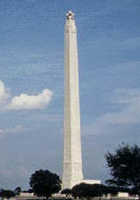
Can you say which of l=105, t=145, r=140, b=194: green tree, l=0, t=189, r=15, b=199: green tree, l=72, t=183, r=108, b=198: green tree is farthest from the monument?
l=105, t=145, r=140, b=194: green tree

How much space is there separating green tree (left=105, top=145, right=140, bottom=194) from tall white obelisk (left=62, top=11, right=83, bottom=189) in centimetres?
3526

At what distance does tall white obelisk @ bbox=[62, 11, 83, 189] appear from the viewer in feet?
350

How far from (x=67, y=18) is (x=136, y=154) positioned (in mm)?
46408

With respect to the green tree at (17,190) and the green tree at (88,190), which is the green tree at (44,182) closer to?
the green tree at (88,190)

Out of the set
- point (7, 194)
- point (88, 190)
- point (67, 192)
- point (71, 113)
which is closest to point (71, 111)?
point (71, 113)

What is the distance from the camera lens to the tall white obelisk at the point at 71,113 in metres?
107

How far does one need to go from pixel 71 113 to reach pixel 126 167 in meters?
37.6

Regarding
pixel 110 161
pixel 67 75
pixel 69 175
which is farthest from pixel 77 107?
pixel 110 161

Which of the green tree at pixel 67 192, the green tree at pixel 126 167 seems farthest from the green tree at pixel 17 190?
the green tree at pixel 126 167

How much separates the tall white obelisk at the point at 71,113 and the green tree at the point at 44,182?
12.2 m

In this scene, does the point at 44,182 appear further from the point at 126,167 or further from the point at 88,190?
the point at 126,167

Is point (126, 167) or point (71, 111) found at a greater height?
point (71, 111)

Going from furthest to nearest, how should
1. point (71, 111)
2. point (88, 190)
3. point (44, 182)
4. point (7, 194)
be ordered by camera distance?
point (7, 194)
point (71, 111)
point (88, 190)
point (44, 182)

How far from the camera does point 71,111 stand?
350ft
